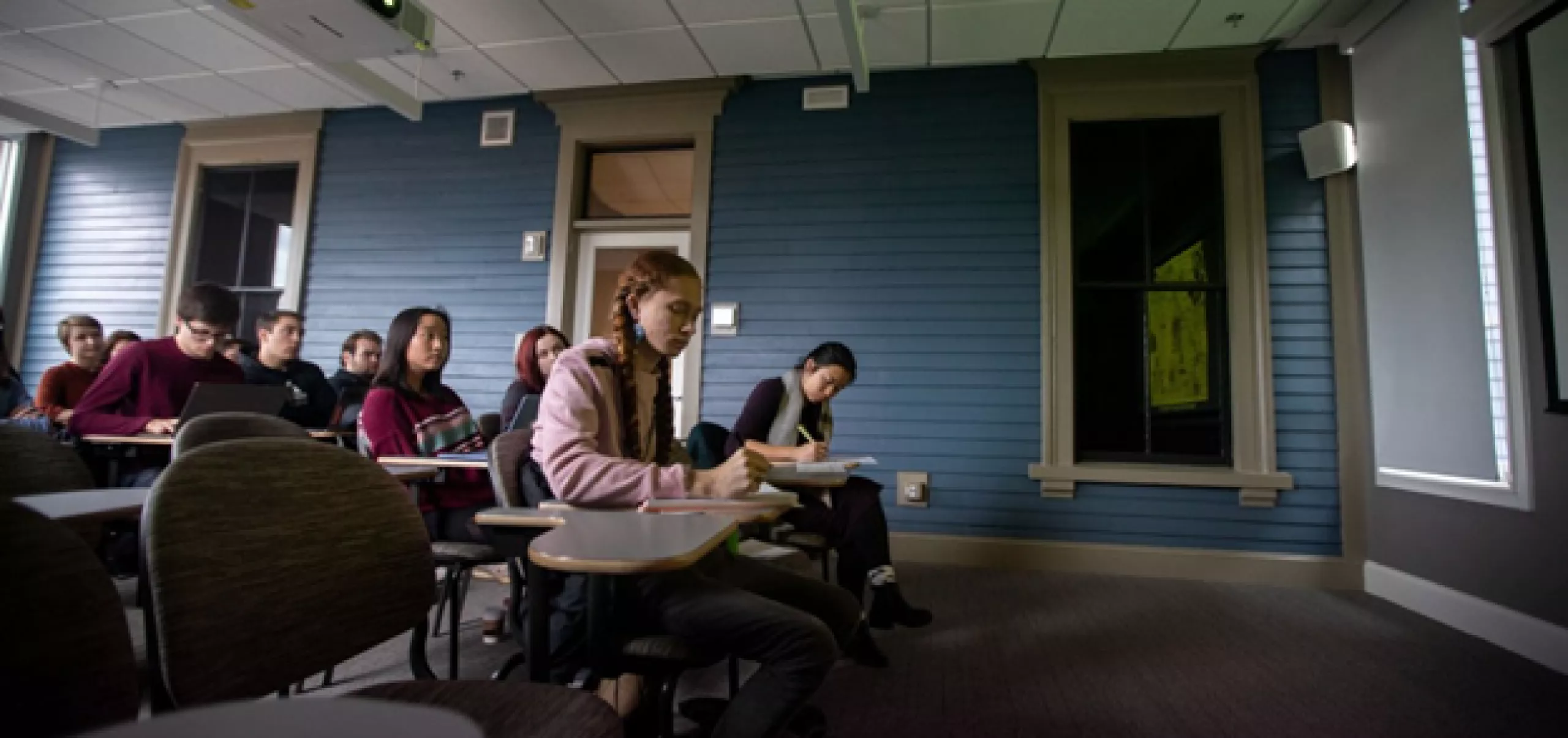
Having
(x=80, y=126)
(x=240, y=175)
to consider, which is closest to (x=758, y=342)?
(x=240, y=175)

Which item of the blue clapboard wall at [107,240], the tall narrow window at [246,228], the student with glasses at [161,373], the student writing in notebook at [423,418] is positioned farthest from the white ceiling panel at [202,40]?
the student writing in notebook at [423,418]

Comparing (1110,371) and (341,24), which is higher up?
(341,24)

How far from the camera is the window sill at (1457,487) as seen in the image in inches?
99.0

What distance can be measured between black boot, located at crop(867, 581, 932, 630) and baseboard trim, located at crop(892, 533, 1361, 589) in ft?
Answer: 4.11

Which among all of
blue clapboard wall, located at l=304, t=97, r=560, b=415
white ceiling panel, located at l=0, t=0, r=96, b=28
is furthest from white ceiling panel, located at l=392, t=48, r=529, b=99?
white ceiling panel, located at l=0, t=0, r=96, b=28

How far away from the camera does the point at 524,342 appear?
→ 3535 millimetres

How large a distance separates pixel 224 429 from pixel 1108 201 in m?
4.56

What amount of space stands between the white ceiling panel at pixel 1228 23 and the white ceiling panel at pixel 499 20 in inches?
143

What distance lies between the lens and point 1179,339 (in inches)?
156

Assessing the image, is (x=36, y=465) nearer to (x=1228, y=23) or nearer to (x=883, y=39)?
Result: (x=883, y=39)

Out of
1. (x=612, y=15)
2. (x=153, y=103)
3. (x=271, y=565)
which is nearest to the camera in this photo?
(x=271, y=565)

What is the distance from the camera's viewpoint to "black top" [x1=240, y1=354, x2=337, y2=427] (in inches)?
149

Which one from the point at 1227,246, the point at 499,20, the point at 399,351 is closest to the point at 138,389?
the point at 399,351

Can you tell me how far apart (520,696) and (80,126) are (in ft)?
21.4
